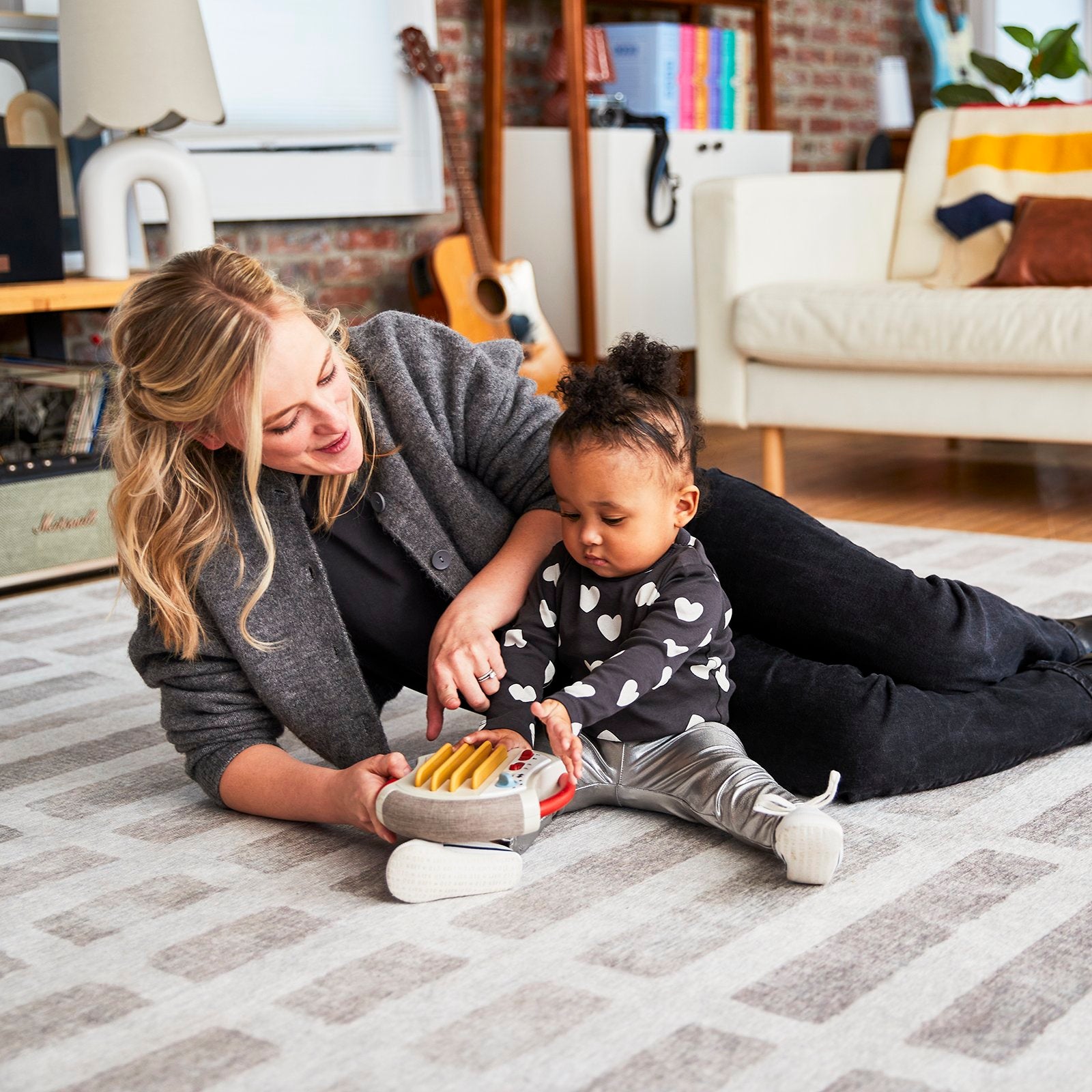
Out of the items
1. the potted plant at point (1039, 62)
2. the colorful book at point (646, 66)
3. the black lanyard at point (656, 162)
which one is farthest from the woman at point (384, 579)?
the potted plant at point (1039, 62)

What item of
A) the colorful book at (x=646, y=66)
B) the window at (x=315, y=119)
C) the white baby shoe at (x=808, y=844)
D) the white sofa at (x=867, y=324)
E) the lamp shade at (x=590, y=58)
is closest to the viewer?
the white baby shoe at (x=808, y=844)

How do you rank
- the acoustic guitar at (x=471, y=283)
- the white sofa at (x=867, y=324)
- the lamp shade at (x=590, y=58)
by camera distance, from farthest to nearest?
1. the lamp shade at (x=590, y=58)
2. the acoustic guitar at (x=471, y=283)
3. the white sofa at (x=867, y=324)

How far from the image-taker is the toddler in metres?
1.22

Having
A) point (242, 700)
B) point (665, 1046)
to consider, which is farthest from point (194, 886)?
point (665, 1046)

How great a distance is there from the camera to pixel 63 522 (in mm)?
2480

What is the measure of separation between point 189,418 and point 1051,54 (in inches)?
128

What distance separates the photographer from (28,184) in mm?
2551

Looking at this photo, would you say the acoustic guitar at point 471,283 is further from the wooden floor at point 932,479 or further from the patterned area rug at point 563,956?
the patterned area rug at point 563,956

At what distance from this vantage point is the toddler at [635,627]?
1.22 metres

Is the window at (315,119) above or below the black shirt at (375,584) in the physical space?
above

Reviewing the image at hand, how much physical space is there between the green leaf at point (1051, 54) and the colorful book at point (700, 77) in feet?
2.86

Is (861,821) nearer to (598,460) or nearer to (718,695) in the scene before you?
(718,695)

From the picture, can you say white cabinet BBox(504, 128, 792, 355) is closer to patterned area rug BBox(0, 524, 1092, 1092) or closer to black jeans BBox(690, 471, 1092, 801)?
black jeans BBox(690, 471, 1092, 801)

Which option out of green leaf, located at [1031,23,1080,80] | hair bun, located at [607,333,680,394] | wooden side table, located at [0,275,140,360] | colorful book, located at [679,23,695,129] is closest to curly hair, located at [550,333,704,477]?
hair bun, located at [607,333,680,394]
